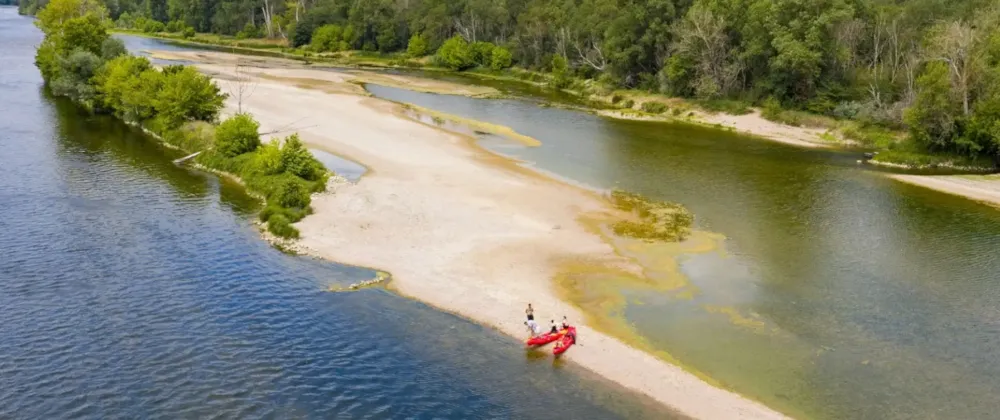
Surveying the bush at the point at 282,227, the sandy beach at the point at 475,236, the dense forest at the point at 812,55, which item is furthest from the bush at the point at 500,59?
the bush at the point at 282,227

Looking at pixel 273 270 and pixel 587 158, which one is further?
pixel 587 158

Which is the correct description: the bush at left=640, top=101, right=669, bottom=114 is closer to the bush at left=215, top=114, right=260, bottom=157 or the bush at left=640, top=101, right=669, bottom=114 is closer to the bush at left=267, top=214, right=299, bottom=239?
the bush at left=215, top=114, right=260, bottom=157

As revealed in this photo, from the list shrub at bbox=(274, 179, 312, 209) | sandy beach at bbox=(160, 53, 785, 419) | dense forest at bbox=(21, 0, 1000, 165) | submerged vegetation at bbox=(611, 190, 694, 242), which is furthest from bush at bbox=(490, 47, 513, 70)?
shrub at bbox=(274, 179, 312, 209)

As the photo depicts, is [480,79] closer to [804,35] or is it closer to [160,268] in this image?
[804,35]

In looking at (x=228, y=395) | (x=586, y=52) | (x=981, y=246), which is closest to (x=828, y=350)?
(x=981, y=246)

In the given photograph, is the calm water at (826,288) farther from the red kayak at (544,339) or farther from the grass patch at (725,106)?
the grass patch at (725,106)

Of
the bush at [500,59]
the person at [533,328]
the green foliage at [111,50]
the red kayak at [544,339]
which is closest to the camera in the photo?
the red kayak at [544,339]

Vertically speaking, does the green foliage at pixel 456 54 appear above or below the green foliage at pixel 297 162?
A: above
